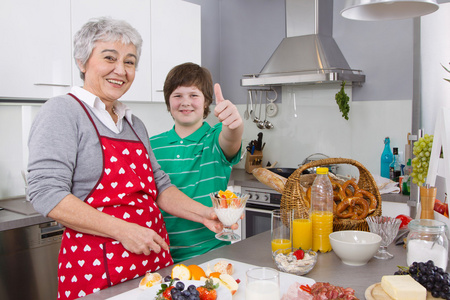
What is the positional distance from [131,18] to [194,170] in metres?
1.77

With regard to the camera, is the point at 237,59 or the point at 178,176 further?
the point at 237,59

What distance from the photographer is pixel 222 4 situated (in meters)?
4.71

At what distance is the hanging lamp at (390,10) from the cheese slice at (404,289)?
40.0 inches

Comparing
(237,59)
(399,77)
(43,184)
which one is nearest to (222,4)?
(237,59)

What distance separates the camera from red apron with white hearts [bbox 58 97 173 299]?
4.58ft

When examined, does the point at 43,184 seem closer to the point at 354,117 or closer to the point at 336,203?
the point at 336,203

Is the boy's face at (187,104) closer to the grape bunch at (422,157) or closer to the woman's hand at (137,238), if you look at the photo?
the woman's hand at (137,238)

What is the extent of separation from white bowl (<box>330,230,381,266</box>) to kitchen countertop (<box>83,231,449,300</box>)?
0.9 inches

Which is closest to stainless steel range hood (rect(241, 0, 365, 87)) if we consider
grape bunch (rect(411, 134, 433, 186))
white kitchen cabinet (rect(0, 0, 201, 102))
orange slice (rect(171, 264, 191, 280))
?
white kitchen cabinet (rect(0, 0, 201, 102))

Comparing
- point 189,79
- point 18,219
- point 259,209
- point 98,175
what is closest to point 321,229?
point 98,175

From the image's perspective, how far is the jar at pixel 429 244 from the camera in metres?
1.36

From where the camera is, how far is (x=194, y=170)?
1.99 m

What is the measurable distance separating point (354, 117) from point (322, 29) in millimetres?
829

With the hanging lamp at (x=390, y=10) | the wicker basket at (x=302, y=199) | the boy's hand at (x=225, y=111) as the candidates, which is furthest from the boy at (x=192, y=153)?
the hanging lamp at (x=390, y=10)
